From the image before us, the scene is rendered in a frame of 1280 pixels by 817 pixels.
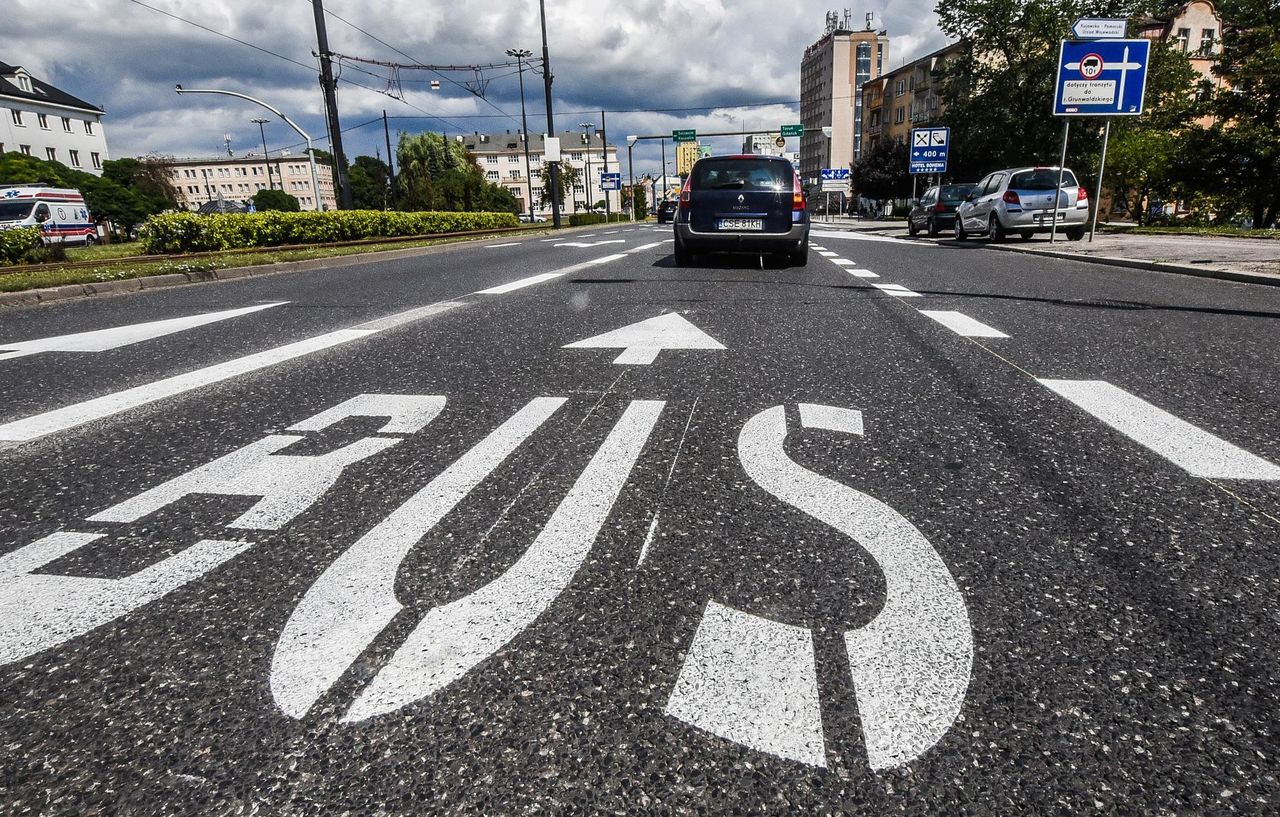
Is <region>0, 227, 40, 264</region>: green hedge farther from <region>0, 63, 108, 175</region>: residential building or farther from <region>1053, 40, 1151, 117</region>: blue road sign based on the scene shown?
<region>0, 63, 108, 175</region>: residential building

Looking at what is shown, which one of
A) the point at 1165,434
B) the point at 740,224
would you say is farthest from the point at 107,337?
the point at 740,224

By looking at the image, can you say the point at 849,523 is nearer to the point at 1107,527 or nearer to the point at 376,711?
the point at 1107,527

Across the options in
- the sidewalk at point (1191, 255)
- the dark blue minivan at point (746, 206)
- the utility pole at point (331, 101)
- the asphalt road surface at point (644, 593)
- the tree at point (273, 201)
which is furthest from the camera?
the tree at point (273, 201)

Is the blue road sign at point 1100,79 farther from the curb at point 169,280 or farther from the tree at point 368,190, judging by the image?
the tree at point 368,190

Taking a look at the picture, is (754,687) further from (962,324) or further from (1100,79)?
(1100,79)

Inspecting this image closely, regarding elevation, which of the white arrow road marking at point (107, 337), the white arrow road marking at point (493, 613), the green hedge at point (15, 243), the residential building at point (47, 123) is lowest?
the white arrow road marking at point (493, 613)

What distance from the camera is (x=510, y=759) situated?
109 cm

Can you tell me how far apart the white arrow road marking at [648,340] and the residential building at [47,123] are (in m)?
67.1

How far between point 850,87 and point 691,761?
4882 inches

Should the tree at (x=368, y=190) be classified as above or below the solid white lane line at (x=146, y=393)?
above

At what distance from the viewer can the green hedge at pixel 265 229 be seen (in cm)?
1573

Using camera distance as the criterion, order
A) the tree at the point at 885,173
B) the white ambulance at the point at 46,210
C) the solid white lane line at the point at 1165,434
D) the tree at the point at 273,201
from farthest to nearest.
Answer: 1. the tree at the point at 273,201
2. the tree at the point at 885,173
3. the white ambulance at the point at 46,210
4. the solid white lane line at the point at 1165,434

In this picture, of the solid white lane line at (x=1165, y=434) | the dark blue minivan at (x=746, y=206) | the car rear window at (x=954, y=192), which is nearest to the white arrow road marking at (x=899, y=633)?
the solid white lane line at (x=1165, y=434)

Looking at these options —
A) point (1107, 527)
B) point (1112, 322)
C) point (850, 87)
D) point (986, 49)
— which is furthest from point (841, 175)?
point (850, 87)
